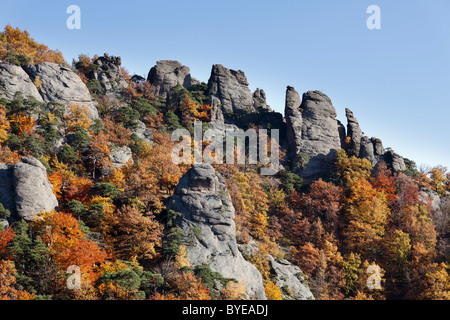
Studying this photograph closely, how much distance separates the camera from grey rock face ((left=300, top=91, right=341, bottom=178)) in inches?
2544

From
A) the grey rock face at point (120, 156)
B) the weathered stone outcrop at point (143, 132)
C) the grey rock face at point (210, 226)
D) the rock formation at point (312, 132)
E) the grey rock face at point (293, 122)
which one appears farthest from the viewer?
the grey rock face at point (293, 122)

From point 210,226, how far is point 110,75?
54285mm

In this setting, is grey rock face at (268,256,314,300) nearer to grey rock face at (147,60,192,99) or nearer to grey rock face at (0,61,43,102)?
grey rock face at (0,61,43,102)

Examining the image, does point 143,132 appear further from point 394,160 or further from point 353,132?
point 394,160

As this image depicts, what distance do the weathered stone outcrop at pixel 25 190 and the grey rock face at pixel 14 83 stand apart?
23.1m

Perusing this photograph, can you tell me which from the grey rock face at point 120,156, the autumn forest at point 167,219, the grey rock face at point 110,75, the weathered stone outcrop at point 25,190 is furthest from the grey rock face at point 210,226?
the grey rock face at point 110,75

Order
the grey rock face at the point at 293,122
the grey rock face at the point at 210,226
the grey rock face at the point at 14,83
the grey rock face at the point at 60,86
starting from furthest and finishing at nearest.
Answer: the grey rock face at the point at 293,122 → the grey rock face at the point at 60,86 → the grey rock face at the point at 14,83 → the grey rock face at the point at 210,226

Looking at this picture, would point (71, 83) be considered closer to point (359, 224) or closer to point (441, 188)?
point (359, 224)

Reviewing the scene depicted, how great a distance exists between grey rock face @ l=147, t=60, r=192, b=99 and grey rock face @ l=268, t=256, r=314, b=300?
2050 inches

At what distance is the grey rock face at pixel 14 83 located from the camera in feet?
164

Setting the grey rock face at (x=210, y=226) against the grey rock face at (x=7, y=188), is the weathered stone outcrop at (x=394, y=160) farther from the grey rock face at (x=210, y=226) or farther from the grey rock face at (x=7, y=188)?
the grey rock face at (x=7, y=188)

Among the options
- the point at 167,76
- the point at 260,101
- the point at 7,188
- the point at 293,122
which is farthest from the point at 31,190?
the point at 260,101

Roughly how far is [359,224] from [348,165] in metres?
16.4
